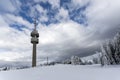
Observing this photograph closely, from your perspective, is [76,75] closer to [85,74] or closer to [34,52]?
[85,74]

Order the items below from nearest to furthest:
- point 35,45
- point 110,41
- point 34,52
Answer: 1. point 110,41
2. point 34,52
3. point 35,45

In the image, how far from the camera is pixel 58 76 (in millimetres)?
16766

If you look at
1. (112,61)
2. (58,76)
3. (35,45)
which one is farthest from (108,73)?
(35,45)

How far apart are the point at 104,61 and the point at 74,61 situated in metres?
22.3

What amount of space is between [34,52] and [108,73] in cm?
4593

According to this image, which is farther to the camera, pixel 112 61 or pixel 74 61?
pixel 74 61

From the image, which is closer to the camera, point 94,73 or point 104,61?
point 94,73

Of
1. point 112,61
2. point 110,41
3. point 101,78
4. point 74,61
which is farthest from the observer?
point 74,61

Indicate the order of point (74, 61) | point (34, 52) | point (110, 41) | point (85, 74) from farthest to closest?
point (34, 52) < point (74, 61) < point (110, 41) < point (85, 74)

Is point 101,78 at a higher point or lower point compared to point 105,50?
lower

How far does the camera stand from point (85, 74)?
16594 millimetres

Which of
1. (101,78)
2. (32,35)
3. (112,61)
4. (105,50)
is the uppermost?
(32,35)

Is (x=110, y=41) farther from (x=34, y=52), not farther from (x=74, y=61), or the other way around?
(x=34, y=52)

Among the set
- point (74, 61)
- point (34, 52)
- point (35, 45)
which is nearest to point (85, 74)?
point (74, 61)
